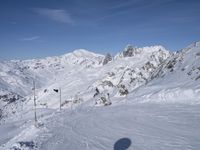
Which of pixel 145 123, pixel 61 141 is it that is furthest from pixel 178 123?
pixel 61 141

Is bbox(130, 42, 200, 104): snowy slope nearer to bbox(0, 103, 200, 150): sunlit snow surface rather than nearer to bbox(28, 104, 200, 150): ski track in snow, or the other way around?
bbox(28, 104, 200, 150): ski track in snow

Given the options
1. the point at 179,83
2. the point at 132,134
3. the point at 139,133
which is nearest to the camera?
the point at 132,134

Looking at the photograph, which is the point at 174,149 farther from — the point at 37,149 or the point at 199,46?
the point at 199,46

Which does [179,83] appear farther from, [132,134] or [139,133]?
[132,134]

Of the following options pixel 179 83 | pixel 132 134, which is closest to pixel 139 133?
pixel 132 134

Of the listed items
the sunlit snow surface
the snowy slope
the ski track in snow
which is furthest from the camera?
the snowy slope

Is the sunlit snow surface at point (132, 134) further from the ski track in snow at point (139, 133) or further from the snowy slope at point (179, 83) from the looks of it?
the snowy slope at point (179, 83)

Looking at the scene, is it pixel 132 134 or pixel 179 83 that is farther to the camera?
pixel 179 83

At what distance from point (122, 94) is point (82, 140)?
68.0 meters

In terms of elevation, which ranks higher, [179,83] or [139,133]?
[179,83]

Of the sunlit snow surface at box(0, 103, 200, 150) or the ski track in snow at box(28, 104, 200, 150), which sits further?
the sunlit snow surface at box(0, 103, 200, 150)

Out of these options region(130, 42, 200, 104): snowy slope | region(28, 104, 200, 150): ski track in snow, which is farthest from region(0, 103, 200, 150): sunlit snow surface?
region(130, 42, 200, 104): snowy slope

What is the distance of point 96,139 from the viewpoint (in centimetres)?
2389

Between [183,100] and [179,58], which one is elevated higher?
[179,58]
